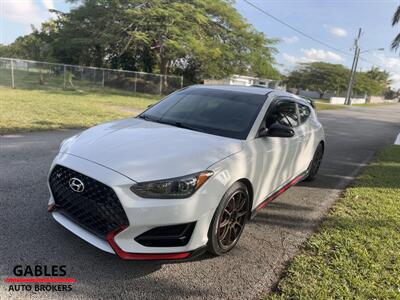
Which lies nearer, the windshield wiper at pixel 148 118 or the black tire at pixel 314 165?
the windshield wiper at pixel 148 118

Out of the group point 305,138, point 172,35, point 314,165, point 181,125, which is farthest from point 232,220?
point 172,35

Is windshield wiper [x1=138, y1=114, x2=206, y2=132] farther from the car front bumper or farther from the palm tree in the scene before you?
the palm tree

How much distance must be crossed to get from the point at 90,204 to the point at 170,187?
0.71 m

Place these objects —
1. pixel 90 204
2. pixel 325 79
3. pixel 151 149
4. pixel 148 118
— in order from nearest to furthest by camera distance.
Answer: pixel 90 204, pixel 151 149, pixel 148 118, pixel 325 79

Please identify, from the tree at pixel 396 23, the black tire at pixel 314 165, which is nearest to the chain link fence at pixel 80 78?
the tree at pixel 396 23

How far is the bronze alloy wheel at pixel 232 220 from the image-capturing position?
10.1ft

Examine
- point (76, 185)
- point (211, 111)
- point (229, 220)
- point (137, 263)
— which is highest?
point (211, 111)

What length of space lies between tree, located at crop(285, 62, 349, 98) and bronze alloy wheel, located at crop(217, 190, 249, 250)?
71688 millimetres

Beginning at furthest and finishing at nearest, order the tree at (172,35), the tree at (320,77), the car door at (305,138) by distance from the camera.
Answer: the tree at (320,77) < the tree at (172,35) < the car door at (305,138)

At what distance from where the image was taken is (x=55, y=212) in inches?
120

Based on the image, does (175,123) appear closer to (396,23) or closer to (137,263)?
(137,263)

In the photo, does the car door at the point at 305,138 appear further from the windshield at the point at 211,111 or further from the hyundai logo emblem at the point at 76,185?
the hyundai logo emblem at the point at 76,185

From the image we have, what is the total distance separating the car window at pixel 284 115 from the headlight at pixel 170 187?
156cm

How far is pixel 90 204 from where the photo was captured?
8.78 feet
